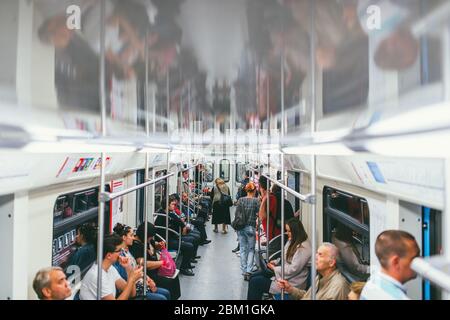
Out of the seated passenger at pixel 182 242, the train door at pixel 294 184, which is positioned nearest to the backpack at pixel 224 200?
the seated passenger at pixel 182 242

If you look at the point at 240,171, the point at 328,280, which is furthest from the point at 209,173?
the point at 328,280

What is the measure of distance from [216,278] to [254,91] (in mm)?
2527

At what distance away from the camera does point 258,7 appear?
1944mm

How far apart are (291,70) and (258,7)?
137cm

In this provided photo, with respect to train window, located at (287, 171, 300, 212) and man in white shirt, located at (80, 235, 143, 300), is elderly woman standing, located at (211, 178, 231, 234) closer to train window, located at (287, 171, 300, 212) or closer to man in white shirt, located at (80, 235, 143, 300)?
train window, located at (287, 171, 300, 212)

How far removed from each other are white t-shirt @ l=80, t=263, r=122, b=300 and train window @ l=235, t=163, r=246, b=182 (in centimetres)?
743

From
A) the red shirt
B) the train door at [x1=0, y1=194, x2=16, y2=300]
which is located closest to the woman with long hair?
the red shirt

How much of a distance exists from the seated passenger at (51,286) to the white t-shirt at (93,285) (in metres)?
0.45

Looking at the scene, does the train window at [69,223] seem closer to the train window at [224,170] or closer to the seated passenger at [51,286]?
the seated passenger at [51,286]

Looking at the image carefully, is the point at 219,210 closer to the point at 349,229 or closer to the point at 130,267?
the point at 130,267

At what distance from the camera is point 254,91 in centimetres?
441

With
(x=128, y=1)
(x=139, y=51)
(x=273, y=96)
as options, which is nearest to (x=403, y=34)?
(x=128, y=1)

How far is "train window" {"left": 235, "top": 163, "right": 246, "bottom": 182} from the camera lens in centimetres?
986
